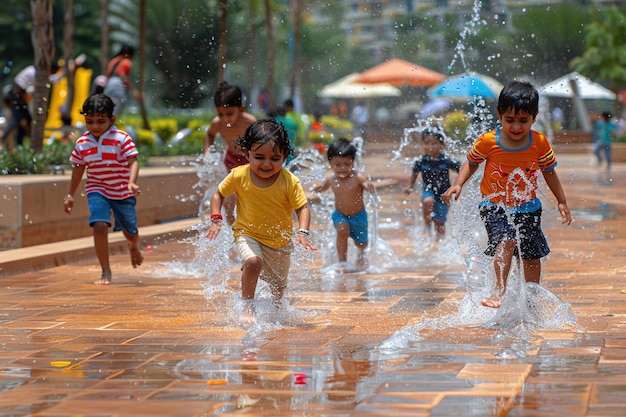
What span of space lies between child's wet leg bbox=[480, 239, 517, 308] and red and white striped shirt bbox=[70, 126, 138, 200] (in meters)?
3.06

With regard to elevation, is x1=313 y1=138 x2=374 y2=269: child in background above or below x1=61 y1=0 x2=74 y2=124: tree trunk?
below

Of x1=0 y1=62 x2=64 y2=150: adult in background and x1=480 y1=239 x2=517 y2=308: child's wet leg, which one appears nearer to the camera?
x1=480 y1=239 x2=517 y2=308: child's wet leg

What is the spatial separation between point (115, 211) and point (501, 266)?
10.6 feet

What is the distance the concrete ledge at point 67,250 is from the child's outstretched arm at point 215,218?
278 cm

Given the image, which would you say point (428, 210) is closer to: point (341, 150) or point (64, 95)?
point (341, 150)

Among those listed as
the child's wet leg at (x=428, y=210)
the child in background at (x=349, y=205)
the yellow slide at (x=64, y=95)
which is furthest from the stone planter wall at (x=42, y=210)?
the yellow slide at (x=64, y=95)

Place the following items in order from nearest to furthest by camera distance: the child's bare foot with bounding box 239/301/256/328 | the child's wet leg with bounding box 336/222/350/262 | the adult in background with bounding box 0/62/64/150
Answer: the child's bare foot with bounding box 239/301/256/328
the child's wet leg with bounding box 336/222/350/262
the adult in background with bounding box 0/62/64/150

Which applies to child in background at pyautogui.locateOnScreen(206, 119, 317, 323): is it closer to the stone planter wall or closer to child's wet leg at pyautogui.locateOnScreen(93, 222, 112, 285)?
child's wet leg at pyautogui.locateOnScreen(93, 222, 112, 285)

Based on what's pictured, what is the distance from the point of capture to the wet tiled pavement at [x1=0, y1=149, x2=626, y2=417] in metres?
4.43

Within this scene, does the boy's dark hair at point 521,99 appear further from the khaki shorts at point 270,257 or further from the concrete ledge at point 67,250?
the concrete ledge at point 67,250

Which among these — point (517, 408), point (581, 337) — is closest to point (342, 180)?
point (581, 337)

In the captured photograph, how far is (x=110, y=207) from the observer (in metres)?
8.50

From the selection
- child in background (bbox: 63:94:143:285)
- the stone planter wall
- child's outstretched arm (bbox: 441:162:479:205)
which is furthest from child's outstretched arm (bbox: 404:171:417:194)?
child's outstretched arm (bbox: 441:162:479:205)

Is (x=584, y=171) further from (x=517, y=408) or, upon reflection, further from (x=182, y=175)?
(x=517, y=408)
